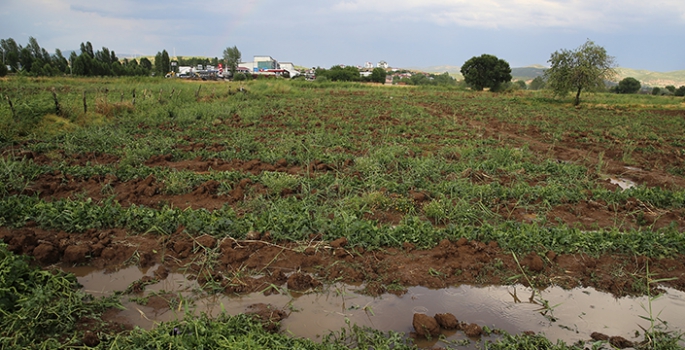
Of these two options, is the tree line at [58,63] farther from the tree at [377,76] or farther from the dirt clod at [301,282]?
the dirt clod at [301,282]

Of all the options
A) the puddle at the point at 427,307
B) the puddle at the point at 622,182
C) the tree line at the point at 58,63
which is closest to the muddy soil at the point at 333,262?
the puddle at the point at 427,307

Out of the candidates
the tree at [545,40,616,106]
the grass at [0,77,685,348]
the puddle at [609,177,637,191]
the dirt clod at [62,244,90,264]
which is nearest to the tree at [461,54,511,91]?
the tree at [545,40,616,106]

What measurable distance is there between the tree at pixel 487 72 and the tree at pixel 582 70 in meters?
16.0

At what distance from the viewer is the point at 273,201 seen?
587cm

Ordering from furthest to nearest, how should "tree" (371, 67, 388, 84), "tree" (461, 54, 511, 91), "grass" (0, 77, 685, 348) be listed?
1. "tree" (371, 67, 388, 84)
2. "tree" (461, 54, 511, 91)
3. "grass" (0, 77, 685, 348)

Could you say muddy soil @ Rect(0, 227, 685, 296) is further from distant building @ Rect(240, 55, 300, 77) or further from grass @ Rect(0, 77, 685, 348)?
distant building @ Rect(240, 55, 300, 77)

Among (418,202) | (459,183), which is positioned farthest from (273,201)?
(459,183)

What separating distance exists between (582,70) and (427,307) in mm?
25541

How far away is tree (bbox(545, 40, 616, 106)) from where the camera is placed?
24.1 meters

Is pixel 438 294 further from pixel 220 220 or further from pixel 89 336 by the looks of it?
pixel 89 336

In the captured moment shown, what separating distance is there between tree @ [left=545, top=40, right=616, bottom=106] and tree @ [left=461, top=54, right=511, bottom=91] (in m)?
16.0

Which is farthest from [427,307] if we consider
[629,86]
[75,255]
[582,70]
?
[629,86]

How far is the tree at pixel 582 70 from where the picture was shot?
24109 mm

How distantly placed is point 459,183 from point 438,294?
286 centimetres
